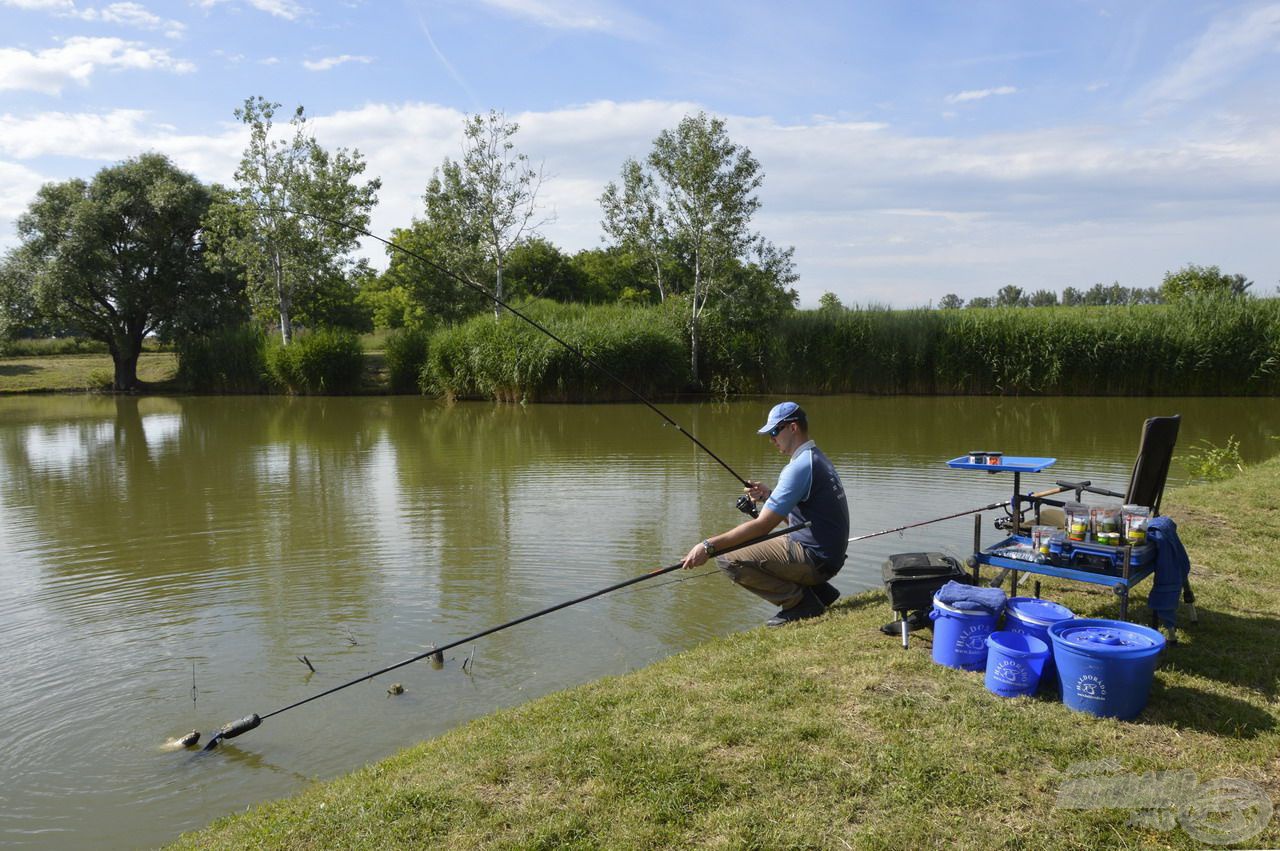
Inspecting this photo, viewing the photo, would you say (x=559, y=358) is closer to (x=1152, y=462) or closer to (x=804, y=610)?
(x=804, y=610)

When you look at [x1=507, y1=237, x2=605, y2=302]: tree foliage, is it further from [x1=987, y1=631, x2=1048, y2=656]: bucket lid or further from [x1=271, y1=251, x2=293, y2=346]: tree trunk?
[x1=987, y1=631, x2=1048, y2=656]: bucket lid

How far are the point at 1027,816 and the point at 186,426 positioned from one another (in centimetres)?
2139

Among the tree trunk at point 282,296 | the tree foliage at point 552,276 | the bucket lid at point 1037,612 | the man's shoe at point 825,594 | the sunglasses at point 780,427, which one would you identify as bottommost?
the man's shoe at point 825,594

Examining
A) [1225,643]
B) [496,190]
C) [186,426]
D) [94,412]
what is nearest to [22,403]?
[94,412]

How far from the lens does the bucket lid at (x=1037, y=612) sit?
4203 mm

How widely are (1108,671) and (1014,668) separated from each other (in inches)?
15.5

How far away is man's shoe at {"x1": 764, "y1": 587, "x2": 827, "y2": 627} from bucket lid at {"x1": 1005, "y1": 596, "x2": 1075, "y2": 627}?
153cm

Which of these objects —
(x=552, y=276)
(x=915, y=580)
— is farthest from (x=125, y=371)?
(x=915, y=580)

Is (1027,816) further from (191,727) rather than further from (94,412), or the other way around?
(94,412)

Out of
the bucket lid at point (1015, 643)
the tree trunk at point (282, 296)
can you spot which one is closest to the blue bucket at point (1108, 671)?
the bucket lid at point (1015, 643)

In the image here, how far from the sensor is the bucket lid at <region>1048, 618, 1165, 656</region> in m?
3.61

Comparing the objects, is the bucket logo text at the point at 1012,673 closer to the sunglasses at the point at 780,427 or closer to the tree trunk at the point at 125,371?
the sunglasses at the point at 780,427

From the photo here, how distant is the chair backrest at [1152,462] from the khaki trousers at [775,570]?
77.9 inches

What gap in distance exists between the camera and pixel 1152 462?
5.44 meters
